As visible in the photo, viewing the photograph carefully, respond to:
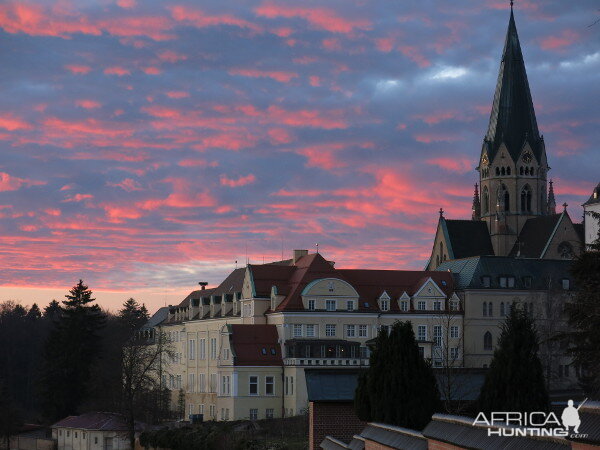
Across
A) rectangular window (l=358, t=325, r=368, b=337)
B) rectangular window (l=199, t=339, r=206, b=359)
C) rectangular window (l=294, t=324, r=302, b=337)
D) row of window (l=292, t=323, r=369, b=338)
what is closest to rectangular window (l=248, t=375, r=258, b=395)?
row of window (l=292, t=323, r=369, b=338)

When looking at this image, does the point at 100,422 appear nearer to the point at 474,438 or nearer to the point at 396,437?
the point at 396,437

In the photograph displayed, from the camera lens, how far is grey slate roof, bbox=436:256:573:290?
112438mm

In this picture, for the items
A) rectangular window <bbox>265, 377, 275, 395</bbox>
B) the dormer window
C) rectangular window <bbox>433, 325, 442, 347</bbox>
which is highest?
the dormer window

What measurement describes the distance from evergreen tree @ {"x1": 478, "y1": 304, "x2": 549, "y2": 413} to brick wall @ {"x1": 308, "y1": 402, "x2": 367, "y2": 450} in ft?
25.9

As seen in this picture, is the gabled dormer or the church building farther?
the church building

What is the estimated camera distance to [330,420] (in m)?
39.8

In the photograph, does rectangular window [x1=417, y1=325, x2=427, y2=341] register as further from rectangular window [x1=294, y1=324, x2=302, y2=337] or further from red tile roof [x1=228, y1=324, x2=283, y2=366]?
red tile roof [x1=228, y1=324, x2=283, y2=366]

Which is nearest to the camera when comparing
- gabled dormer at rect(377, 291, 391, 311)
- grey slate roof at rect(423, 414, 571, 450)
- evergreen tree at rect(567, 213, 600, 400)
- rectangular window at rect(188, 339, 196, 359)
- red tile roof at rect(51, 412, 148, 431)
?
grey slate roof at rect(423, 414, 571, 450)

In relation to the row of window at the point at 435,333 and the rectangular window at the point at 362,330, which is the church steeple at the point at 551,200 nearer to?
the row of window at the point at 435,333

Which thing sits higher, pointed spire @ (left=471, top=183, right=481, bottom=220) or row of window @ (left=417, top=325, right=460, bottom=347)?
pointed spire @ (left=471, top=183, right=481, bottom=220)

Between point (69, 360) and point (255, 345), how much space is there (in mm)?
22889

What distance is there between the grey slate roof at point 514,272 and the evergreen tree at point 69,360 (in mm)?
36740

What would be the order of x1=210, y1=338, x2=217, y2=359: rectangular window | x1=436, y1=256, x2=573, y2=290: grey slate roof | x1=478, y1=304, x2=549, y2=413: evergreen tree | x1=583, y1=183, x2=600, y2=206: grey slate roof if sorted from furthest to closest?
x1=583, y1=183, x2=600, y2=206: grey slate roof → x1=436, y1=256, x2=573, y2=290: grey slate roof → x1=210, y1=338, x2=217, y2=359: rectangular window → x1=478, y1=304, x2=549, y2=413: evergreen tree

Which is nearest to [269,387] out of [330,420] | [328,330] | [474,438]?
[328,330]
